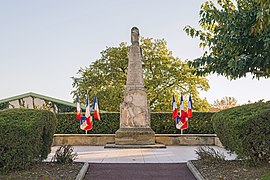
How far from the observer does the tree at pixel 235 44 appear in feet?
27.1

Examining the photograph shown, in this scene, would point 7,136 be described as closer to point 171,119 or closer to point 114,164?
point 114,164

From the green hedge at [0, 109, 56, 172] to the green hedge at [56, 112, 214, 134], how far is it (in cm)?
1023

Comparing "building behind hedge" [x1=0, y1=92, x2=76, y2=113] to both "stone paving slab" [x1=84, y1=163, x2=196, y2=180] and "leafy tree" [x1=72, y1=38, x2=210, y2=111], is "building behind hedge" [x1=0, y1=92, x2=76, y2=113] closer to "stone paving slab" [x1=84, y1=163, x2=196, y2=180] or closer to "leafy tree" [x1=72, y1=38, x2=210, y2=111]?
"leafy tree" [x1=72, y1=38, x2=210, y2=111]

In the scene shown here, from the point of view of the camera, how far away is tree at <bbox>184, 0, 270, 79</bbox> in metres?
8.25

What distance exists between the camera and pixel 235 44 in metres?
8.71

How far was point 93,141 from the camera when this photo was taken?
14789 mm

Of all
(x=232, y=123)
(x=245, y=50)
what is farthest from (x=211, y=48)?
(x=232, y=123)

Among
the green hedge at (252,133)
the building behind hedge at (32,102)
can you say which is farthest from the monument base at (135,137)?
the building behind hedge at (32,102)

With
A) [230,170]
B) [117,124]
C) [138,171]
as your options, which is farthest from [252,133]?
[117,124]

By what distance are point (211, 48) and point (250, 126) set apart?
14.6 ft

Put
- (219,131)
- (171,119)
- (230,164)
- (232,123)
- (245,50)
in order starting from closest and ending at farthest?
(232,123), (230,164), (219,131), (245,50), (171,119)

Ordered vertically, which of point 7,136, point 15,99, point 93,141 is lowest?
point 93,141

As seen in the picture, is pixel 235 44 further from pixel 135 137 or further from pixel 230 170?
pixel 135 137

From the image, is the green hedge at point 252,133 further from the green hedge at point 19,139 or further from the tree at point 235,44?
the green hedge at point 19,139
